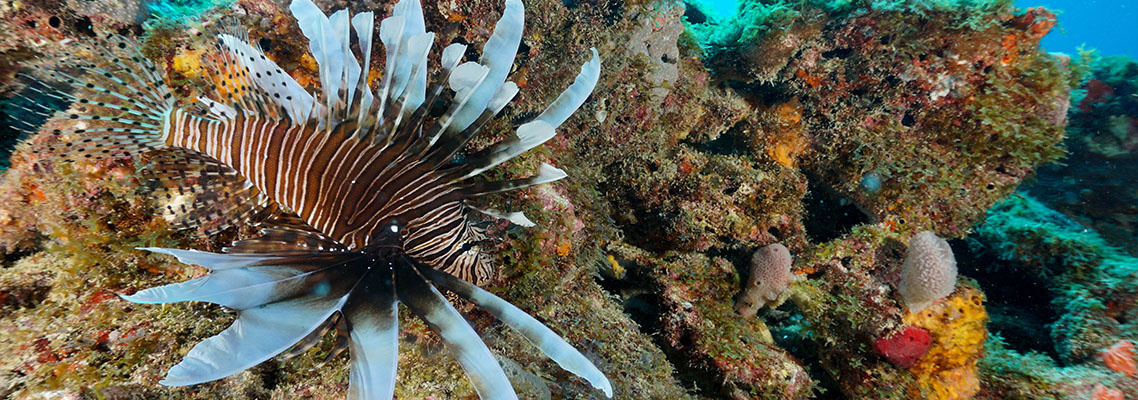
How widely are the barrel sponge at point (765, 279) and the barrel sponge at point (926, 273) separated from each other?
2.96 feet

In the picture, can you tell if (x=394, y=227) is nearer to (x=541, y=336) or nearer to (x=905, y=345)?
(x=541, y=336)

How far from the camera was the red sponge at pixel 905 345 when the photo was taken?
350 cm

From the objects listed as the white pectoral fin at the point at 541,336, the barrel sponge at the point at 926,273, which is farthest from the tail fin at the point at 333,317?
the barrel sponge at the point at 926,273

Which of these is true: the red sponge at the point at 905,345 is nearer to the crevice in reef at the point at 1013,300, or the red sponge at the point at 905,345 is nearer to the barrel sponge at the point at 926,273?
the barrel sponge at the point at 926,273

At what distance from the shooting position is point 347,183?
1912 mm

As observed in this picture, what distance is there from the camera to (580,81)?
180 centimetres

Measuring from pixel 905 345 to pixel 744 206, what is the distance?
1679 mm

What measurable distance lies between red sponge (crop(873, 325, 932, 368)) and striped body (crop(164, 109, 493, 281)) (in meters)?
3.53

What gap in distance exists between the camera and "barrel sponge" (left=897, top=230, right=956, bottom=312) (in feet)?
11.3

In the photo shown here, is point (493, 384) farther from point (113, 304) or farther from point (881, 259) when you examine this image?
point (881, 259)

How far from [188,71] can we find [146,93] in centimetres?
71

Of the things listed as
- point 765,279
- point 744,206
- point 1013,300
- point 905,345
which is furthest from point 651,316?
point 1013,300

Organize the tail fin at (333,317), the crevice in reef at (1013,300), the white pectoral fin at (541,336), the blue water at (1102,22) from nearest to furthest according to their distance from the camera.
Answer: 1. the tail fin at (333,317)
2. the white pectoral fin at (541,336)
3. the crevice in reef at (1013,300)
4. the blue water at (1102,22)

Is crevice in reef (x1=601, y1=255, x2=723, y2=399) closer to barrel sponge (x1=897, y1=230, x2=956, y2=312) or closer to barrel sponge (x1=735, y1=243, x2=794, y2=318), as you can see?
barrel sponge (x1=735, y1=243, x2=794, y2=318)
